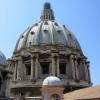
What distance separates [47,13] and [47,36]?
9.80 metres

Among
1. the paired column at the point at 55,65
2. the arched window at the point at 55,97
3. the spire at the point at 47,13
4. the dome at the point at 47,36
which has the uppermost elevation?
the spire at the point at 47,13

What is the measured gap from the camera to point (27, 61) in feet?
161

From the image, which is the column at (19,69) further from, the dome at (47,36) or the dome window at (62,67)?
the dome window at (62,67)

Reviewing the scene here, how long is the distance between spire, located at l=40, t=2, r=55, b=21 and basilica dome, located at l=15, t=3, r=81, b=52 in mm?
3010

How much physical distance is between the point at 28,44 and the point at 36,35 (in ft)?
8.12

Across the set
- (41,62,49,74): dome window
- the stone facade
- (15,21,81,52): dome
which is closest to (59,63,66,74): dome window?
the stone facade

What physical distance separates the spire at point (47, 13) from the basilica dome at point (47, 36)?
3.01m

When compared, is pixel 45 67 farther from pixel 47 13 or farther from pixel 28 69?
pixel 47 13

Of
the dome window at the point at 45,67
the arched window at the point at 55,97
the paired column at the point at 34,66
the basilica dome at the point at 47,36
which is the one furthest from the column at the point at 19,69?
the arched window at the point at 55,97

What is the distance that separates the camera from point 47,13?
6053 centimetres

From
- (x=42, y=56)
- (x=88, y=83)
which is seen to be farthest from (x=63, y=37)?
(x=88, y=83)

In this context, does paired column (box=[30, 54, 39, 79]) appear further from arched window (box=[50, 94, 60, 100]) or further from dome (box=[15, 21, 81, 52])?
arched window (box=[50, 94, 60, 100])

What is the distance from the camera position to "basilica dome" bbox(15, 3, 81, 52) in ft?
169

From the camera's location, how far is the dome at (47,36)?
5153 centimetres
